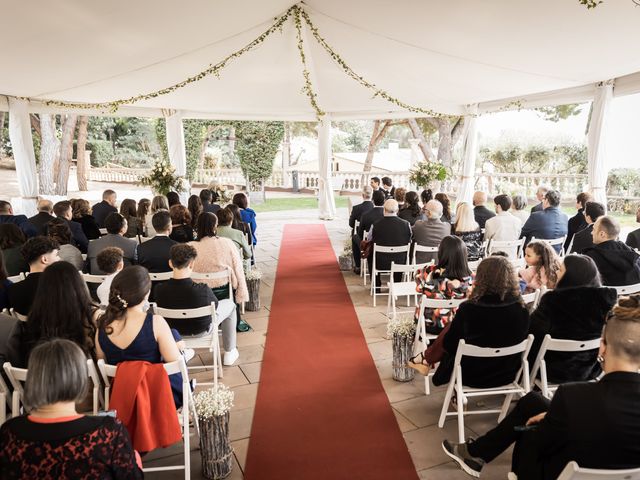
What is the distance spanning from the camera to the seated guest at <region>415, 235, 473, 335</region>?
3.66 m

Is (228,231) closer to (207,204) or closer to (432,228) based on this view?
(207,204)

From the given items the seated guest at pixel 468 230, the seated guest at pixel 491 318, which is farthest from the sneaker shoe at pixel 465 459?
the seated guest at pixel 468 230

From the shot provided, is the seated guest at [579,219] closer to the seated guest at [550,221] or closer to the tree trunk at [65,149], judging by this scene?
the seated guest at [550,221]

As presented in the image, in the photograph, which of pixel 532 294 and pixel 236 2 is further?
pixel 236 2

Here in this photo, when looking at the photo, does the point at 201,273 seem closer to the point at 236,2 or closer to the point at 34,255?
the point at 34,255

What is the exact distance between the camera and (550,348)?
9.27ft

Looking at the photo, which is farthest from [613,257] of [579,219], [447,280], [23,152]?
[23,152]

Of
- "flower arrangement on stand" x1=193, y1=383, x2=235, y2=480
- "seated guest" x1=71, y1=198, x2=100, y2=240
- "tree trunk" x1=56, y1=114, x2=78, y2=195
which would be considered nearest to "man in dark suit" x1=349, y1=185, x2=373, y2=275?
"seated guest" x1=71, y1=198, x2=100, y2=240

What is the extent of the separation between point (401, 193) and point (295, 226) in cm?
444

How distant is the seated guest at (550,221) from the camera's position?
595 cm

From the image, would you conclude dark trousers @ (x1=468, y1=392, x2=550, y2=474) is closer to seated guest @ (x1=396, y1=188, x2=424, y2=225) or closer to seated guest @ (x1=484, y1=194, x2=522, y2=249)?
seated guest @ (x1=484, y1=194, x2=522, y2=249)

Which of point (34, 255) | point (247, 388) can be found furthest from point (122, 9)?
point (247, 388)

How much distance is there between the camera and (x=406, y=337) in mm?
3850

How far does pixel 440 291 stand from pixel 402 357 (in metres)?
0.67
